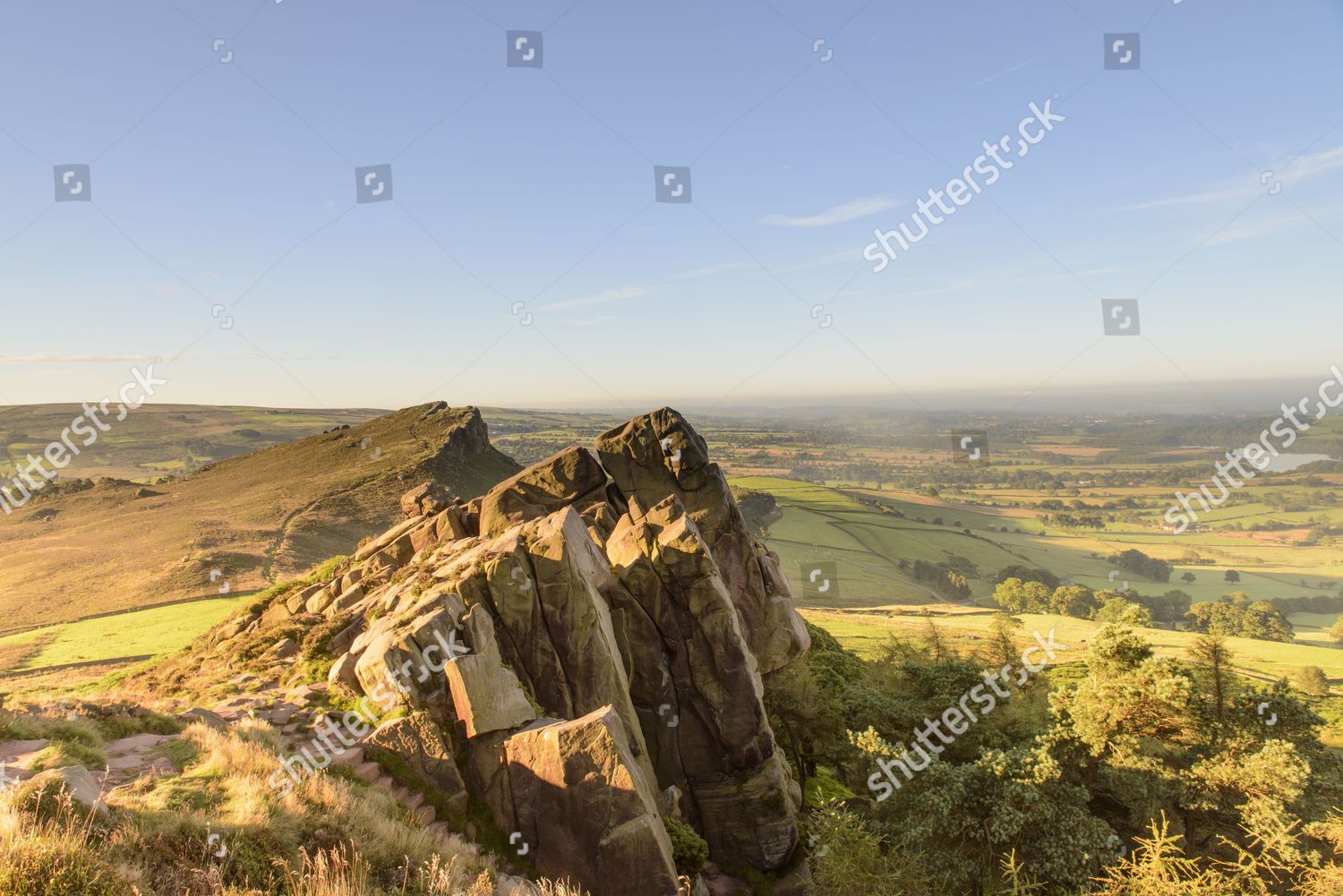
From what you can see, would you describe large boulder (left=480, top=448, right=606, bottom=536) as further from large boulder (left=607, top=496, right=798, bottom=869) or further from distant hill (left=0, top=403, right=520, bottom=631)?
distant hill (left=0, top=403, right=520, bottom=631)

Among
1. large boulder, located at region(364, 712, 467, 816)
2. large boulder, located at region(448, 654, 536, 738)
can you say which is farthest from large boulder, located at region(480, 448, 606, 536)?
large boulder, located at region(364, 712, 467, 816)

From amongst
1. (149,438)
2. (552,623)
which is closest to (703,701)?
A: (552,623)

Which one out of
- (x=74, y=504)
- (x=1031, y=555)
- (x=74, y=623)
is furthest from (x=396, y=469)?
(x=1031, y=555)

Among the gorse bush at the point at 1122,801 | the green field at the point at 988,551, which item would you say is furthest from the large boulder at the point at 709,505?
the green field at the point at 988,551

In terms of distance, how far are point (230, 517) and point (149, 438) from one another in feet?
403

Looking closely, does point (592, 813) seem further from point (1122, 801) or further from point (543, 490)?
point (1122, 801)

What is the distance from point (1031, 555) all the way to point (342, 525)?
165969mm

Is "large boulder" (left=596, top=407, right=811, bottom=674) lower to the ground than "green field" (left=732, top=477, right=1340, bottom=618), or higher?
higher

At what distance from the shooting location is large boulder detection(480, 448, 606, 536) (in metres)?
29.6

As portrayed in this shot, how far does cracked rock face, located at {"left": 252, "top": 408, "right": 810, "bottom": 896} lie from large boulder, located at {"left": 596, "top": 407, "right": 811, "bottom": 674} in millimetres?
96

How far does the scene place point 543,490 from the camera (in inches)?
1215

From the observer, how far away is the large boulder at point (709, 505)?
28.9 metres

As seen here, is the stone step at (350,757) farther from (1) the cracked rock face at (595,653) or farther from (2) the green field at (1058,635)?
(2) the green field at (1058,635)

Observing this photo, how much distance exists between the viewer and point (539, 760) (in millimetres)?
14734
